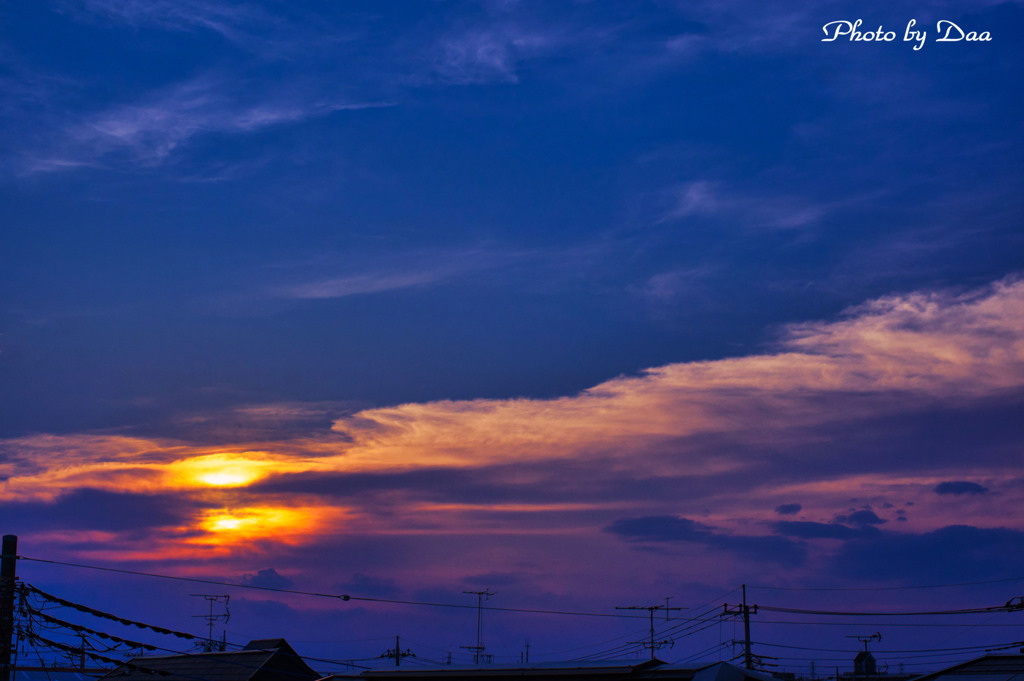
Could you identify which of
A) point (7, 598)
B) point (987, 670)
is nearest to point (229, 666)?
point (7, 598)

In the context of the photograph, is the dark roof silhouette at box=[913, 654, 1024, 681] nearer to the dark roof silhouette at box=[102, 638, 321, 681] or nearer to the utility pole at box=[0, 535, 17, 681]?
the dark roof silhouette at box=[102, 638, 321, 681]

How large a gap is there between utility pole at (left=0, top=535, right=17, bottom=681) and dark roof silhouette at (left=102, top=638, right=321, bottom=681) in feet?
72.8

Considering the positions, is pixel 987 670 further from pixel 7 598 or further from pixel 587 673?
pixel 7 598

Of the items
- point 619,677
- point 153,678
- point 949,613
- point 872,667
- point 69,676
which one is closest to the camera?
point 619,677

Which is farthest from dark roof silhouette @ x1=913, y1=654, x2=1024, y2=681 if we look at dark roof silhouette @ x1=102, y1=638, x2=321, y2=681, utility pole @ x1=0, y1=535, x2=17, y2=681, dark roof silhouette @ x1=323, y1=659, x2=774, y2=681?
utility pole @ x1=0, y1=535, x2=17, y2=681

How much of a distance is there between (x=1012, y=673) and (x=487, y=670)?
77.4ft

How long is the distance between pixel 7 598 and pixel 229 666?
86.7 feet

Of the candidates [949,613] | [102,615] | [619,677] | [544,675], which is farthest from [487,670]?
[949,613]

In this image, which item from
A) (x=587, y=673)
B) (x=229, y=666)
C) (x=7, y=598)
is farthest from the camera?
(x=229, y=666)

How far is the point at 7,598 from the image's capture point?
35188mm

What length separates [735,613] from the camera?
304 feet

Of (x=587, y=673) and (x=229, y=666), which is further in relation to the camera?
(x=229, y=666)

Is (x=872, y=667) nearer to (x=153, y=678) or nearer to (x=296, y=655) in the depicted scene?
(x=296, y=655)

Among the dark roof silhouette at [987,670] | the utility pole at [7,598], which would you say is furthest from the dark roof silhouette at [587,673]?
the utility pole at [7,598]
